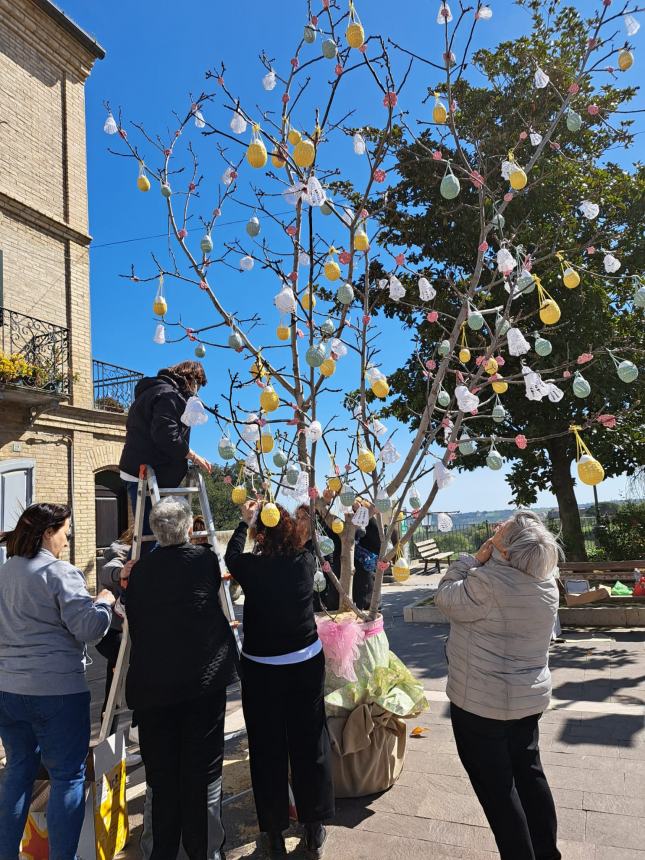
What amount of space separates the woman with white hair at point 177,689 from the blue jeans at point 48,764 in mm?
330

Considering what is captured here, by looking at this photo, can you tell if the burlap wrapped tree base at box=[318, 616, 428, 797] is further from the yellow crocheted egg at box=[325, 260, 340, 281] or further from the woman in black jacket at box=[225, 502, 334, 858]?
the yellow crocheted egg at box=[325, 260, 340, 281]

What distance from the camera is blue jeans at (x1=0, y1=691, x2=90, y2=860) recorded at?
9.07 ft

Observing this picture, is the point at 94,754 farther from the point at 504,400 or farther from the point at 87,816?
the point at 504,400

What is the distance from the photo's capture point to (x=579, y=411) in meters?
10.4

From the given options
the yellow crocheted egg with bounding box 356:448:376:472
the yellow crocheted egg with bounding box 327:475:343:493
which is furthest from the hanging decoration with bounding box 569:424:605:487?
the yellow crocheted egg with bounding box 327:475:343:493

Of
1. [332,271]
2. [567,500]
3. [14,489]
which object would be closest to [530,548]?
[332,271]

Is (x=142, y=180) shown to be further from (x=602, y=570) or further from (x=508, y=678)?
(x=602, y=570)

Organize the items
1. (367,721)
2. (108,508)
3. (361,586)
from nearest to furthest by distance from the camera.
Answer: (367,721) → (361,586) → (108,508)

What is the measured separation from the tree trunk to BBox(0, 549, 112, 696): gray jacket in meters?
9.59

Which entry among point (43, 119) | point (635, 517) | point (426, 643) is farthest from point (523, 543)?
point (43, 119)

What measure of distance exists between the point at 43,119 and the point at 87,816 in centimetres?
1298

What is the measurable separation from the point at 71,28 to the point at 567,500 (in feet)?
44.0

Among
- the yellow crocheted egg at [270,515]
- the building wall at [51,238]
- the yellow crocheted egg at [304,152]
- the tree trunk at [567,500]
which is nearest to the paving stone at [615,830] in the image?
the yellow crocheted egg at [270,515]

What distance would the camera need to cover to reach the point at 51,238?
39.9ft
